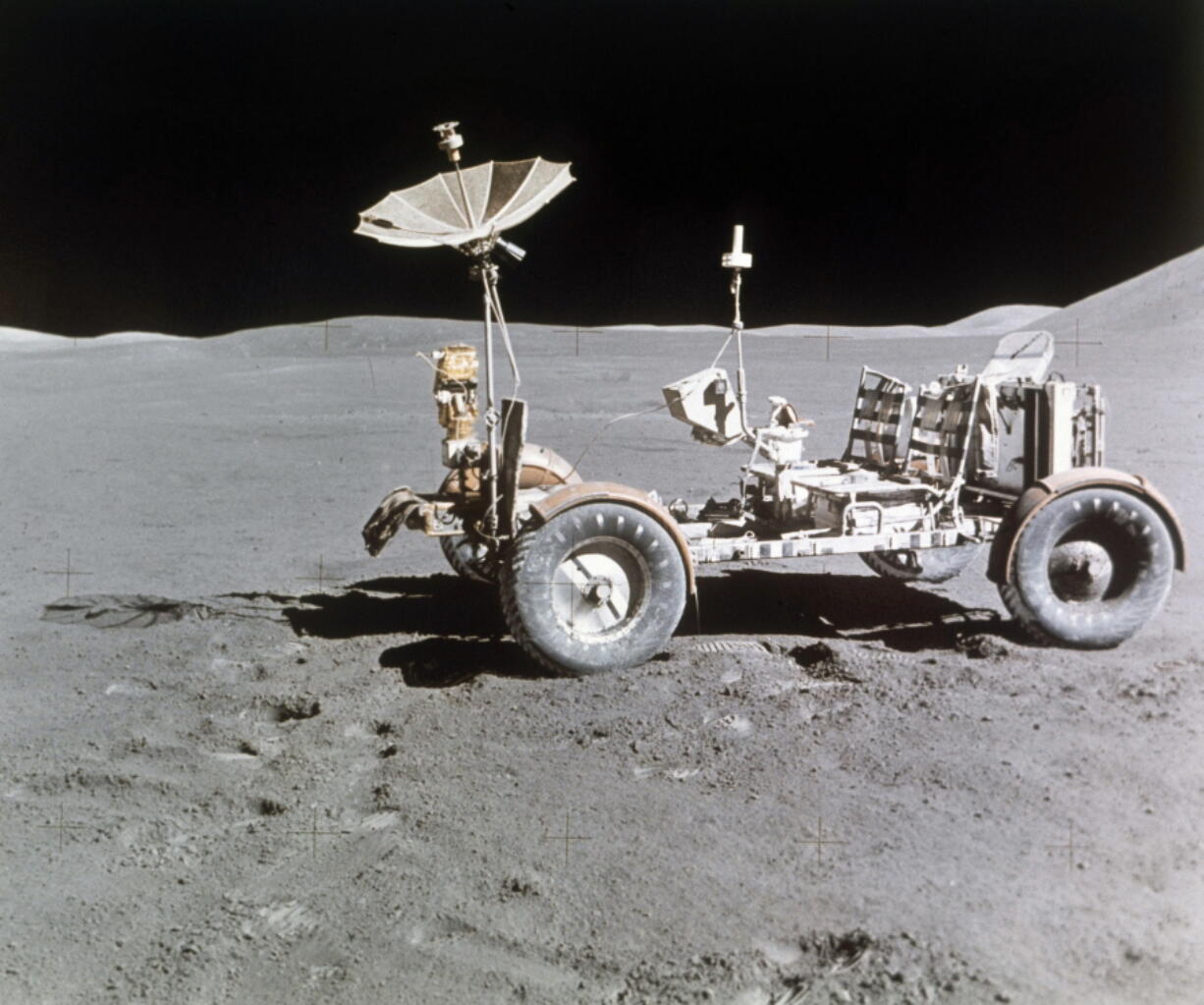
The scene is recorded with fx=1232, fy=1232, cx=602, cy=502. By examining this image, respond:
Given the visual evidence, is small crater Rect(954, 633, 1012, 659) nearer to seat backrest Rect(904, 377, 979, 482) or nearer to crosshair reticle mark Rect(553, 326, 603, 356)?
seat backrest Rect(904, 377, 979, 482)

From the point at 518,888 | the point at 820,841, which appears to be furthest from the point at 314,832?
the point at 820,841

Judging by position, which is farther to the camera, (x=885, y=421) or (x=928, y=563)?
(x=928, y=563)

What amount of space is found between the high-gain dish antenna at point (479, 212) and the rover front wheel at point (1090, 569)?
2.43m

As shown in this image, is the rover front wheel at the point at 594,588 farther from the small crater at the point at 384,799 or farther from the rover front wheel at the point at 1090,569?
the rover front wheel at the point at 1090,569

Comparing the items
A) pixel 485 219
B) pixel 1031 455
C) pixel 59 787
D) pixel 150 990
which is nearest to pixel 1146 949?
pixel 150 990

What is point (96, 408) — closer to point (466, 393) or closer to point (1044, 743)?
point (466, 393)

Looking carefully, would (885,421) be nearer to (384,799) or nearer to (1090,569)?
(1090,569)

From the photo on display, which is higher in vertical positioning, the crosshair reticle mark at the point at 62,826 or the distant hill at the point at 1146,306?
the distant hill at the point at 1146,306

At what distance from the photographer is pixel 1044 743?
4.58 m

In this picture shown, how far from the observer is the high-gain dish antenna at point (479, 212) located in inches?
208

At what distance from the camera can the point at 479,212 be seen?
5.88 m

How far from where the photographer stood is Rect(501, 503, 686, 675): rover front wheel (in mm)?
5121

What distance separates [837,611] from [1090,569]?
1.34m

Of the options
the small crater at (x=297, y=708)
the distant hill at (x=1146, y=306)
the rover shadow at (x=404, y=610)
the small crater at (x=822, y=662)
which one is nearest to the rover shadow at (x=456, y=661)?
the rover shadow at (x=404, y=610)
